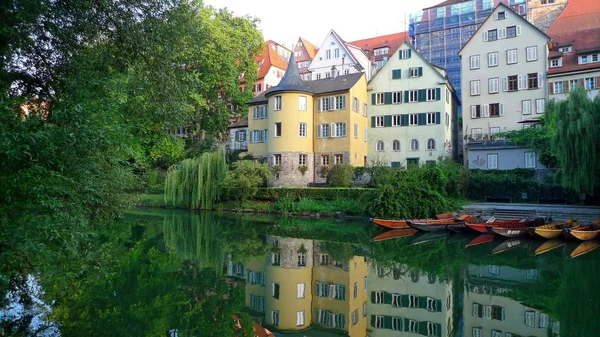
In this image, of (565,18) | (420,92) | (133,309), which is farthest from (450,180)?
(565,18)

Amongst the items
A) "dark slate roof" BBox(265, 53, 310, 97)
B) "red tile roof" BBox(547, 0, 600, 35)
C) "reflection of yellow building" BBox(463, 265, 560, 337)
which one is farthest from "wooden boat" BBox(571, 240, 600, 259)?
"red tile roof" BBox(547, 0, 600, 35)

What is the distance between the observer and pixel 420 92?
3872cm

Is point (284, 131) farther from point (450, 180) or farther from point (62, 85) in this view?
point (62, 85)

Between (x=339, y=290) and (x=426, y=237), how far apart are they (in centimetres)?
1140

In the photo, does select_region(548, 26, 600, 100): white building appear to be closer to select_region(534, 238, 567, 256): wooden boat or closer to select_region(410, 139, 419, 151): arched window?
select_region(410, 139, 419, 151): arched window

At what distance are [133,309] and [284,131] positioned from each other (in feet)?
96.2

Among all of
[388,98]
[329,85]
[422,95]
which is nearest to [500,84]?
[422,95]

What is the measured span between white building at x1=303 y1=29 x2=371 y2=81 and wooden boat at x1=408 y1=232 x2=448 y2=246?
98.3ft

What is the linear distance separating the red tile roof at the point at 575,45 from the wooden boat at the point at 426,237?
68.9 ft

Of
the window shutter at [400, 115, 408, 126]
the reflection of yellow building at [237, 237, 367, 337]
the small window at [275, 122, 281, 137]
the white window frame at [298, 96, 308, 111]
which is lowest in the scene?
the reflection of yellow building at [237, 237, 367, 337]

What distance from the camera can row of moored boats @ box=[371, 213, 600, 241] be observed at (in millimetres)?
19672

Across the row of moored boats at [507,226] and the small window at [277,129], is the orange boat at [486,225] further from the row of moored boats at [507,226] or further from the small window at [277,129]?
the small window at [277,129]

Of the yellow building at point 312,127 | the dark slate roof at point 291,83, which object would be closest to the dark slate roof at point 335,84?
the yellow building at point 312,127

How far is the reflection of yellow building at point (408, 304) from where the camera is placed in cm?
949
